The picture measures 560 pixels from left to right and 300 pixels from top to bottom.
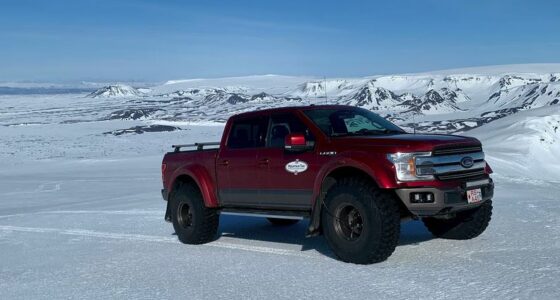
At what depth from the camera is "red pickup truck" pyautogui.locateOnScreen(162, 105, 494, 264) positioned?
6367 mm

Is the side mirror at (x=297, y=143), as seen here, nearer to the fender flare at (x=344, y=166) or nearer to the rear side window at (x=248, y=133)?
the fender flare at (x=344, y=166)

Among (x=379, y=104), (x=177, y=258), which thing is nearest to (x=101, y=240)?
(x=177, y=258)

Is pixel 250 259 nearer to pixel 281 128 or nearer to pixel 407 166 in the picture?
pixel 281 128

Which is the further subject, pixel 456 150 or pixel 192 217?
pixel 192 217

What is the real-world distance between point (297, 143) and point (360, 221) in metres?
1.06

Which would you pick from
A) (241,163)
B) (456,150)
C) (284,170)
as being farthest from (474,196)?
(241,163)

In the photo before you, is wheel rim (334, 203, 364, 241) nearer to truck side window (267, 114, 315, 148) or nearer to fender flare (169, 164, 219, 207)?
truck side window (267, 114, 315, 148)

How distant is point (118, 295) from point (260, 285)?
1.28 m

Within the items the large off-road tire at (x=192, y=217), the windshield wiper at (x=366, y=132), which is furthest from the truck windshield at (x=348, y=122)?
the large off-road tire at (x=192, y=217)

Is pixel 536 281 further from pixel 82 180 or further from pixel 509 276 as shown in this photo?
pixel 82 180

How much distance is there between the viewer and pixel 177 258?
7488 mm

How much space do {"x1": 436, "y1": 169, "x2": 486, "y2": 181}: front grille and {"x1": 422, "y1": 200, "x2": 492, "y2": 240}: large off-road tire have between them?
558 mm

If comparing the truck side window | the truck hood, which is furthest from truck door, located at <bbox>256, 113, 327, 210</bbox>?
the truck hood

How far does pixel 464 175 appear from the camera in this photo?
6.68 metres
